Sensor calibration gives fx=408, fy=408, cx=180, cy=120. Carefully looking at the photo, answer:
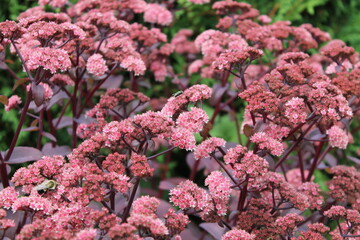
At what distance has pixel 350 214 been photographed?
83.7 inches

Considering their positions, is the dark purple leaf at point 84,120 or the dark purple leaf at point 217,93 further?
the dark purple leaf at point 217,93

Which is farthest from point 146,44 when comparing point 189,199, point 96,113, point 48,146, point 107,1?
point 189,199

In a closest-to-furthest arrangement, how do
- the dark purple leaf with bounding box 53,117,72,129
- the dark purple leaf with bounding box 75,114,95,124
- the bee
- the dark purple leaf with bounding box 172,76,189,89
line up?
the bee < the dark purple leaf with bounding box 75,114,95,124 < the dark purple leaf with bounding box 53,117,72,129 < the dark purple leaf with bounding box 172,76,189,89

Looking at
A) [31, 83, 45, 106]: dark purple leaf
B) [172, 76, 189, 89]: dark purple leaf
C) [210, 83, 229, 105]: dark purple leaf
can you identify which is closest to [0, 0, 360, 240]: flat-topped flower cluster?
[31, 83, 45, 106]: dark purple leaf

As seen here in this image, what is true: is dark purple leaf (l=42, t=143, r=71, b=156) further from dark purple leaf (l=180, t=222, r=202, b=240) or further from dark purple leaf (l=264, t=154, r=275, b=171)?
dark purple leaf (l=264, t=154, r=275, b=171)

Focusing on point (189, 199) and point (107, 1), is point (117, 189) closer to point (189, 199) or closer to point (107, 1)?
point (189, 199)

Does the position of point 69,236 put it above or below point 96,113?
above

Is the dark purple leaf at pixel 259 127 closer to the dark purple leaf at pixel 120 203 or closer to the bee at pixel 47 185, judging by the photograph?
the dark purple leaf at pixel 120 203

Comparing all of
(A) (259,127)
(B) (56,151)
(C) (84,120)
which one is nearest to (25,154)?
(B) (56,151)

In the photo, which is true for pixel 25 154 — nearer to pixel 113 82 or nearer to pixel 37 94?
pixel 37 94

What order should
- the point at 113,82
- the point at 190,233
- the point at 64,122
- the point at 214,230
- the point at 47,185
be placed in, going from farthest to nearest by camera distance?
the point at 113,82 → the point at 64,122 → the point at 190,233 → the point at 214,230 → the point at 47,185

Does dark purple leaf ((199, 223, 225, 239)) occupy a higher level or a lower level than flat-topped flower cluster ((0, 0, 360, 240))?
lower

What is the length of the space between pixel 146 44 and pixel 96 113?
2.57ft

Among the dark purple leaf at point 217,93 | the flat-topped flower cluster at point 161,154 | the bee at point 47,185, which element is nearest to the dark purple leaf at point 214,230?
the flat-topped flower cluster at point 161,154
